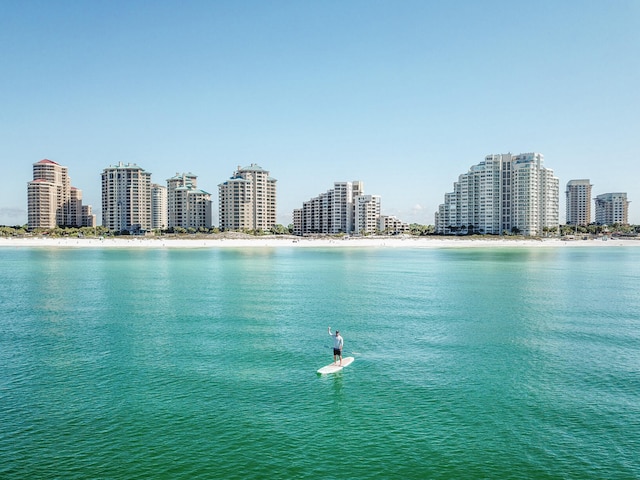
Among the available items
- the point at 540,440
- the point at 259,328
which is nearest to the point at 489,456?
the point at 540,440

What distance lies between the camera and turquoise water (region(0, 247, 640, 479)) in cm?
1931

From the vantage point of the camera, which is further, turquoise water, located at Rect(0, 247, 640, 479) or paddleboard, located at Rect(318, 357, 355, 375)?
paddleboard, located at Rect(318, 357, 355, 375)

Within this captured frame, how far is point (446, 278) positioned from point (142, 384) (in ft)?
218

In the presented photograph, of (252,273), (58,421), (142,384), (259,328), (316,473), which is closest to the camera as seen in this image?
(316,473)

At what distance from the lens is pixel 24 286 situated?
71.8 meters

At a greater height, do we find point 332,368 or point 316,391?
point 332,368

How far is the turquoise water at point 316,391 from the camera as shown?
19312mm

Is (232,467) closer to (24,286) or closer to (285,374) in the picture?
(285,374)

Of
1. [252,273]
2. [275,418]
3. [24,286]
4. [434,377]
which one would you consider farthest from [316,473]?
[252,273]

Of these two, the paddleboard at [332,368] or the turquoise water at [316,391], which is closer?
the turquoise water at [316,391]

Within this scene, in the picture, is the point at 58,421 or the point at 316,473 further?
the point at 58,421

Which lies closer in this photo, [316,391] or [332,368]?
[316,391]

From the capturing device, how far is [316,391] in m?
27.0

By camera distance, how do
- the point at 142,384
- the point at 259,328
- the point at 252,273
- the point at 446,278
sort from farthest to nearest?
the point at 252,273 → the point at 446,278 → the point at 259,328 → the point at 142,384
